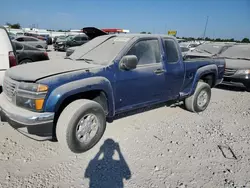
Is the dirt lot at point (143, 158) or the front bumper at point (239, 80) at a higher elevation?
the front bumper at point (239, 80)

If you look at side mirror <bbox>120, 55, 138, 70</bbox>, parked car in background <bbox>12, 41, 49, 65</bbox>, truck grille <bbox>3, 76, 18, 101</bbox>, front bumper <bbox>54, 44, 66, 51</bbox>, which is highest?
side mirror <bbox>120, 55, 138, 70</bbox>

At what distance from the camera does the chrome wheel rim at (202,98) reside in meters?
5.02

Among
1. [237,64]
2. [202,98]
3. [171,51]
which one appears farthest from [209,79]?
[237,64]

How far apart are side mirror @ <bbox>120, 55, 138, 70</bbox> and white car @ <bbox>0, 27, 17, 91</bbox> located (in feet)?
9.53

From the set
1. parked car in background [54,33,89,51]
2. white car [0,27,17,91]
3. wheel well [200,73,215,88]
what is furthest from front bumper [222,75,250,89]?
parked car in background [54,33,89,51]

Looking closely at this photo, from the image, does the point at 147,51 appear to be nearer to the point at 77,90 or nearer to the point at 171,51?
the point at 171,51

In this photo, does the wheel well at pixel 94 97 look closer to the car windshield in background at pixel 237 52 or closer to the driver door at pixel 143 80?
the driver door at pixel 143 80

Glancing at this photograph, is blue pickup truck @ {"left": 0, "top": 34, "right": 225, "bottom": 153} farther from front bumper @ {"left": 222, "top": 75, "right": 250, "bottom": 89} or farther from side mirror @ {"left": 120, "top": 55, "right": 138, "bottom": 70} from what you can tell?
front bumper @ {"left": 222, "top": 75, "right": 250, "bottom": 89}

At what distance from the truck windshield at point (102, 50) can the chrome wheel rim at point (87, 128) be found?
0.93 meters

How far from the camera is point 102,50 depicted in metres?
3.79

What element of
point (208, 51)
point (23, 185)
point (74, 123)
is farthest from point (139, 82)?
point (208, 51)

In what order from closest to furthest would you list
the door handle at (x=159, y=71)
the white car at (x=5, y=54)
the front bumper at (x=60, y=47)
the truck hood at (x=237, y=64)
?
the door handle at (x=159, y=71) < the white car at (x=5, y=54) < the truck hood at (x=237, y=64) < the front bumper at (x=60, y=47)

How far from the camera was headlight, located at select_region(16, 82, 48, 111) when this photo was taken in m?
2.70

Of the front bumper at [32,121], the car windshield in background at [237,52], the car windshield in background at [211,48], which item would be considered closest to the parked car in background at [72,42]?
the car windshield in background at [211,48]
